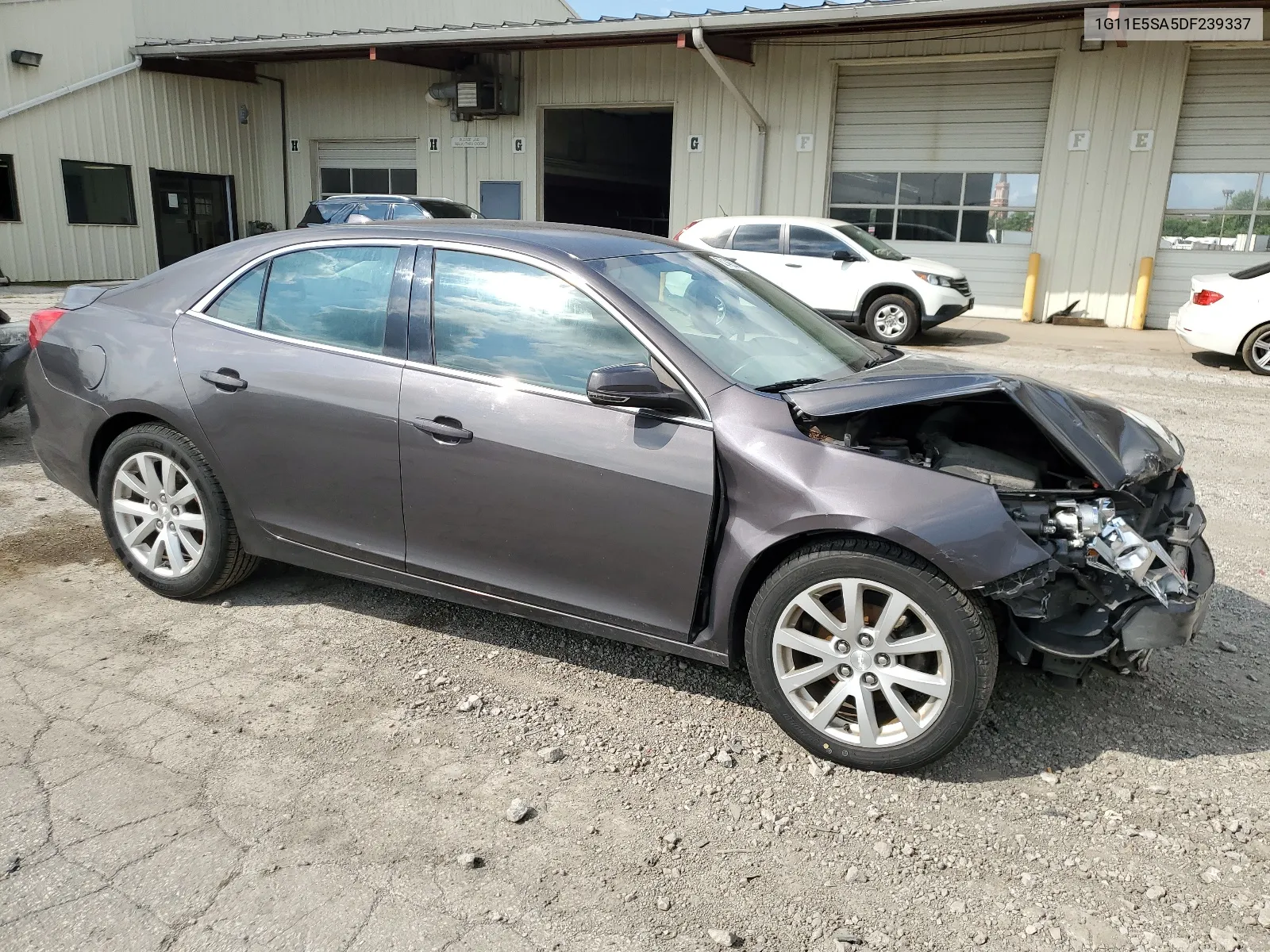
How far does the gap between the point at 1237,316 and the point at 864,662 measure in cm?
1070

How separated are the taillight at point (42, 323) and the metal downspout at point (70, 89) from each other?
1646 centimetres

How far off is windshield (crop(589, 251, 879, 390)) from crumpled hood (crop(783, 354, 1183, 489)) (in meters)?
0.21

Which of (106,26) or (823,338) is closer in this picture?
(823,338)

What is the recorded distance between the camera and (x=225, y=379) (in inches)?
155

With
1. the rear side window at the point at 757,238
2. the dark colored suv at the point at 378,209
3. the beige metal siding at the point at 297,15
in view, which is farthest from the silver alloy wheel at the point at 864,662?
the beige metal siding at the point at 297,15

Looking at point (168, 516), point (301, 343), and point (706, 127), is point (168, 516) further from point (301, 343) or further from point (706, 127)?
point (706, 127)

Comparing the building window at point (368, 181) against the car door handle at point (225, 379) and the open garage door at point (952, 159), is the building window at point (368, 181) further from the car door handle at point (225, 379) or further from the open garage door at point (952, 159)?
the car door handle at point (225, 379)

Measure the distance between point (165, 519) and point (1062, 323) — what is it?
1542 cm

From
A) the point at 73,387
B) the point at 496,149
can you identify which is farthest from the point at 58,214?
the point at 73,387

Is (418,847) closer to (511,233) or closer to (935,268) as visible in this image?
(511,233)

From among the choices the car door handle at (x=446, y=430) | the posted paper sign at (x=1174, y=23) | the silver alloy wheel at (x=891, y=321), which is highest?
the posted paper sign at (x=1174, y=23)

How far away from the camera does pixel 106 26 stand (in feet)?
63.3

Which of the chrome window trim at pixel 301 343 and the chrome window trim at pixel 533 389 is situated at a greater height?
the chrome window trim at pixel 301 343

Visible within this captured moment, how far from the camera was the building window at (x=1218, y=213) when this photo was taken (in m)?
15.2
